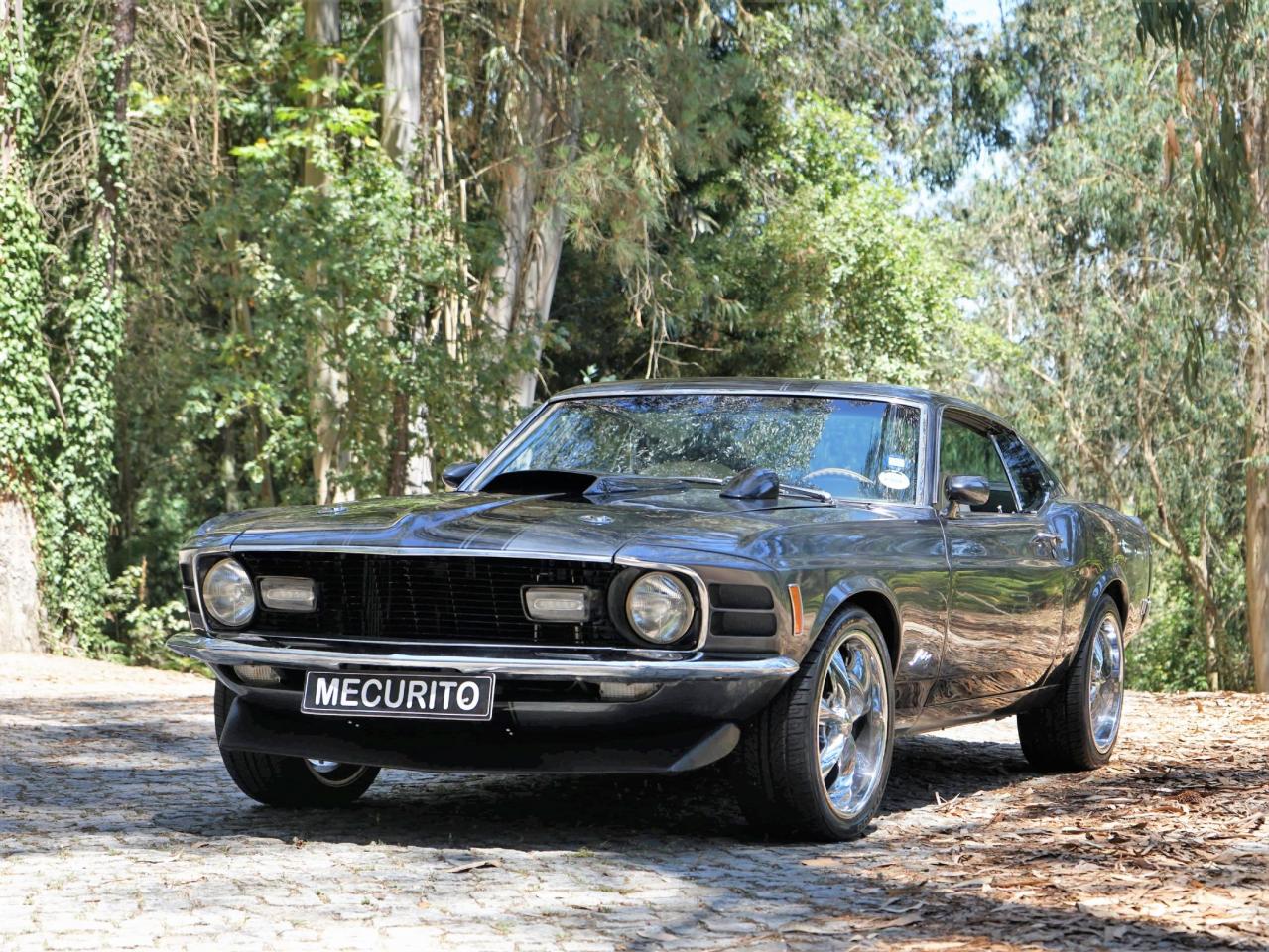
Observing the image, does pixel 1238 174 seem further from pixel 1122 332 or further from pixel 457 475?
pixel 1122 332

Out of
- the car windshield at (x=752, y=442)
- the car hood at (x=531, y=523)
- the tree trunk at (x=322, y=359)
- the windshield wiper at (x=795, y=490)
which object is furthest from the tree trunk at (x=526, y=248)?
the car hood at (x=531, y=523)

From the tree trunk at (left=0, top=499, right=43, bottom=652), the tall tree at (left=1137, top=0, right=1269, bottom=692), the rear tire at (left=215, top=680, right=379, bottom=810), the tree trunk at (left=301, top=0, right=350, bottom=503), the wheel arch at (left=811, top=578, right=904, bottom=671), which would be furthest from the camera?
the tree trunk at (left=0, top=499, right=43, bottom=652)

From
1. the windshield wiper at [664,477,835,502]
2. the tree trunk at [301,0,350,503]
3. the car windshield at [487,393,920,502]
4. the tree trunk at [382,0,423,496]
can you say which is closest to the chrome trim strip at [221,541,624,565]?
the windshield wiper at [664,477,835,502]

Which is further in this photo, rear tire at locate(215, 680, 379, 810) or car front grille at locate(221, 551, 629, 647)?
rear tire at locate(215, 680, 379, 810)

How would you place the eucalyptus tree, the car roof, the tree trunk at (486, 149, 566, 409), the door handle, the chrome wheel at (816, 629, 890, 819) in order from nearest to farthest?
the chrome wheel at (816, 629, 890, 819)
the car roof
the door handle
the tree trunk at (486, 149, 566, 409)
the eucalyptus tree

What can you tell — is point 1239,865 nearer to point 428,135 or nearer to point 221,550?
point 221,550

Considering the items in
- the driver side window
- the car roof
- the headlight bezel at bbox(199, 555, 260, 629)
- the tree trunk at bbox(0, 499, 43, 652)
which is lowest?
the tree trunk at bbox(0, 499, 43, 652)

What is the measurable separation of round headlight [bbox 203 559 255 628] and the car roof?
1.66 m

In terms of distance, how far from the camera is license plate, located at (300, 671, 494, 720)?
5.36 meters

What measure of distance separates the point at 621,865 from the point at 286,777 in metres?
1.64

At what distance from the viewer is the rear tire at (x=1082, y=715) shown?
781 centimetres

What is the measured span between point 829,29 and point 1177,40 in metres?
16.2

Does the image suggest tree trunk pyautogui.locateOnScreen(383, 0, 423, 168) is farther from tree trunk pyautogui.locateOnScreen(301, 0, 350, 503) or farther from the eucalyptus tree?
the eucalyptus tree

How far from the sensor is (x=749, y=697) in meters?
5.37
